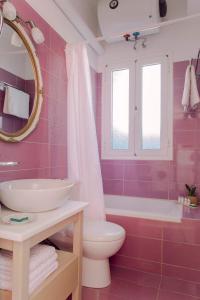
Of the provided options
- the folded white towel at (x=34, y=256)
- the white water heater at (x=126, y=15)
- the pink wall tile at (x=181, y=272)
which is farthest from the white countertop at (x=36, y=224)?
the white water heater at (x=126, y=15)

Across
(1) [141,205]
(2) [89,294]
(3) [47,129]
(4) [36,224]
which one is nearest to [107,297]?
(2) [89,294]

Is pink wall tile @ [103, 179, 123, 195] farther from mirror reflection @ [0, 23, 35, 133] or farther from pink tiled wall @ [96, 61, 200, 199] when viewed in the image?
mirror reflection @ [0, 23, 35, 133]

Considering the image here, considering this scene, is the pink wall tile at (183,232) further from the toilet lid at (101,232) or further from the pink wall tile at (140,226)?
the toilet lid at (101,232)

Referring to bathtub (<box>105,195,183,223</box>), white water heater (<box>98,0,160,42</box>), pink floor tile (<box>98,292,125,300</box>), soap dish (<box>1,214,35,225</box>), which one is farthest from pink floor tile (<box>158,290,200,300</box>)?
white water heater (<box>98,0,160,42</box>)

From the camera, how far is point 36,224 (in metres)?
1.01

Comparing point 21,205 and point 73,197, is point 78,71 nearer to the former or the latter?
point 73,197

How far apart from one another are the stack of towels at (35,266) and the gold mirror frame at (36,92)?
726 mm

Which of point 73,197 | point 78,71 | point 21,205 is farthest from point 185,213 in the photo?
point 78,71

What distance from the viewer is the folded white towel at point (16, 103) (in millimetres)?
1505

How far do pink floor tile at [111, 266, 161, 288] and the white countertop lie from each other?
945 mm

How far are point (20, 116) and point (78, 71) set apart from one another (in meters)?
0.75

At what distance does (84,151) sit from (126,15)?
1.68 m

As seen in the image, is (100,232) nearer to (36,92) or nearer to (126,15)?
(36,92)

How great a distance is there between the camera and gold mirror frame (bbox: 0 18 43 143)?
5.01ft
